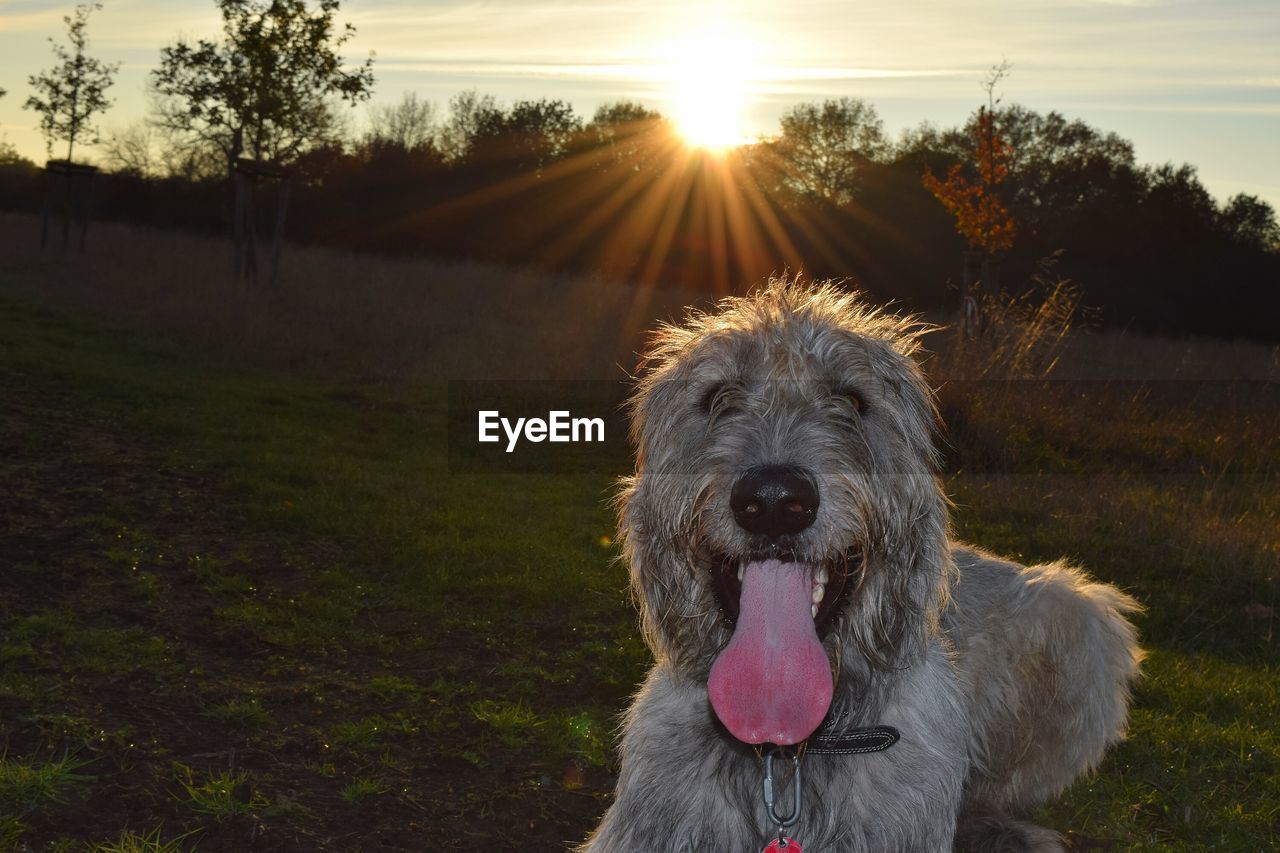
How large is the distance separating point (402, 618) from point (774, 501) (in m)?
4.94

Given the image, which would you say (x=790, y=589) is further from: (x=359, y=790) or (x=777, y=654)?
(x=359, y=790)

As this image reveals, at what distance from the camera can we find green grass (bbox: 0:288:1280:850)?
16.3 ft

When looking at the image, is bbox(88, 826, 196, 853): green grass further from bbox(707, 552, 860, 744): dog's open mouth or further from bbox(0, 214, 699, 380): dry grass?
bbox(0, 214, 699, 380): dry grass

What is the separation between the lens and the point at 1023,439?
13477 millimetres

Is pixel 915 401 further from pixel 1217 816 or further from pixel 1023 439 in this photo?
pixel 1023 439

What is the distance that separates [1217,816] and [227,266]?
30.3 m

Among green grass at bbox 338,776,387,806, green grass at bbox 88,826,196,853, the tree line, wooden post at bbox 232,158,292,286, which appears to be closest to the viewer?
green grass at bbox 88,826,196,853

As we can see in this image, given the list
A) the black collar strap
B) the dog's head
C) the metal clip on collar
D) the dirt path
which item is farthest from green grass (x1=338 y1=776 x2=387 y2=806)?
the black collar strap

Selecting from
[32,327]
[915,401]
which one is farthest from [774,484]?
[32,327]

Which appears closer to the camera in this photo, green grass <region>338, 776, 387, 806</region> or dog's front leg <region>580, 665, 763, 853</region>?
dog's front leg <region>580, 665, 763, 853</region>

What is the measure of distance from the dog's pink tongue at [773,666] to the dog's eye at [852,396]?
0.63m

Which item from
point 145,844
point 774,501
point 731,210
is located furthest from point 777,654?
point 731,210

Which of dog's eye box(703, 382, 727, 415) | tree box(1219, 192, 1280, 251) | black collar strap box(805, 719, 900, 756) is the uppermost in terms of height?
tree box(1219, 192, 1280, 251)

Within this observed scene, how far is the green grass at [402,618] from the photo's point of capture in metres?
4.96
